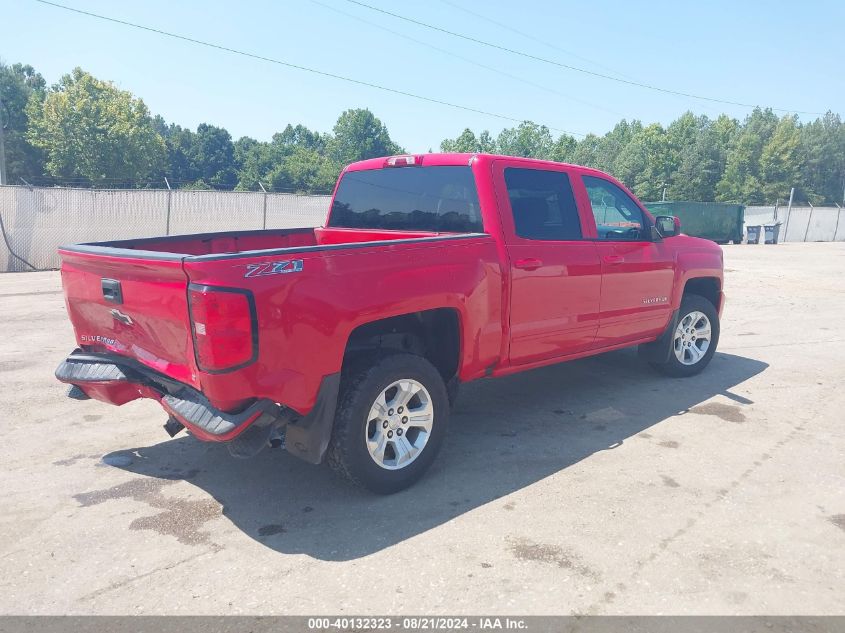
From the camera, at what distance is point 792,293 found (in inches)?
500

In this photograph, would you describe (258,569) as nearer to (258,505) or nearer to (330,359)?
(258,505)

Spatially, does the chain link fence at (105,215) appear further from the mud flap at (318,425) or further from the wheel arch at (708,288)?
the mud flap at (318,425)

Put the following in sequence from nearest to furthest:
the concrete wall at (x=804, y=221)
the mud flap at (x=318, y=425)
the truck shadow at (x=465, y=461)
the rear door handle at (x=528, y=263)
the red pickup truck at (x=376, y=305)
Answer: the red pickup truck at (x=376, y=305) < the mud flap at (x=318, y=425) < the truck shadow at (x=465, y=461) < the rear door handle at (x=528, y=263) < the concrete wall at (x=804, y=221)

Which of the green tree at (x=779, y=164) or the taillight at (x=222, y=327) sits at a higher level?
the green tree at (x=779, y=164)

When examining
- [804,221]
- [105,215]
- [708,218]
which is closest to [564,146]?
[804,221]

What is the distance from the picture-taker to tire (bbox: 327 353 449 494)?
11.2 feet

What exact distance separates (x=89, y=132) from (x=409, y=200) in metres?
57.6

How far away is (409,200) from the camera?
15.4 ft

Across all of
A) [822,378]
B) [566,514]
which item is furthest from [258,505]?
[822,378]

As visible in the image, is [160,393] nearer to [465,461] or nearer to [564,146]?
[465,461]

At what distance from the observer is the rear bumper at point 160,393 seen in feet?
9.82

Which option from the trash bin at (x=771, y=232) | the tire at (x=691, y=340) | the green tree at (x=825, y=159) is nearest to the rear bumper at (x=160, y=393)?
the tire at (x=691, y=340)

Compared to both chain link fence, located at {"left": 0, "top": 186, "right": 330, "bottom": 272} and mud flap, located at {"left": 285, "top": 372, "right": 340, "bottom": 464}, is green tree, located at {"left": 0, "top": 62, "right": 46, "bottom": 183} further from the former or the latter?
mud flap, located at {"left": 285, "top": 372, "right": 340, "bottom": 464}

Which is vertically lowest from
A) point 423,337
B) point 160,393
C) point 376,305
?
point 160,393
